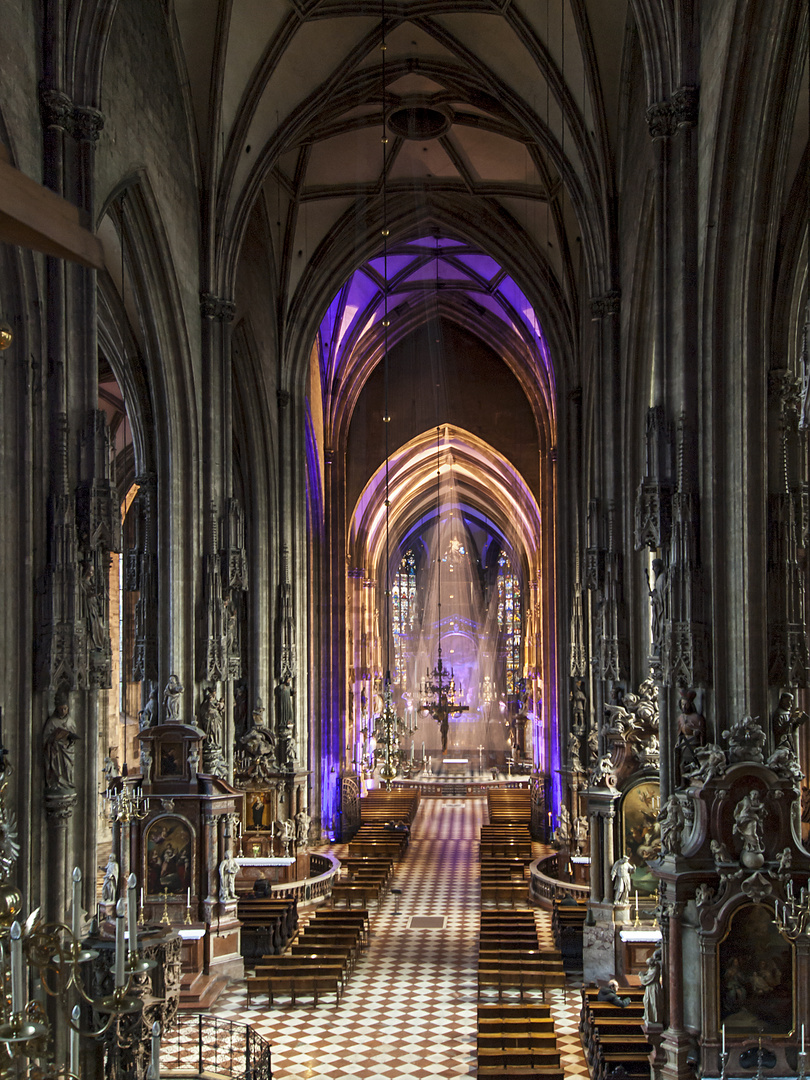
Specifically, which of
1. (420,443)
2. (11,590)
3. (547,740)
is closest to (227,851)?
(11,590)

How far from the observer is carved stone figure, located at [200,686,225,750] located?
20.4m

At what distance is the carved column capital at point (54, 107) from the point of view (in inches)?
539

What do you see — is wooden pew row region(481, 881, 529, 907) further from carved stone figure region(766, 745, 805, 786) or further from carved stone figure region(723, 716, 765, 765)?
carved stone figure region(766, 745, 805, 786)

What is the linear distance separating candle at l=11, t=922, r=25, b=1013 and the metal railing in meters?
9.05

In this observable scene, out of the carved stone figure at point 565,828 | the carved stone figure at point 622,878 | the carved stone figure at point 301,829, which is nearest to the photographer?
the carved stone figure at point 622,878

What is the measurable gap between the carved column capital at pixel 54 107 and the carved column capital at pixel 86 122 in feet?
0.80

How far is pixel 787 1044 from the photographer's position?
11.1 meters

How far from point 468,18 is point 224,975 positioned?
20.0 meters

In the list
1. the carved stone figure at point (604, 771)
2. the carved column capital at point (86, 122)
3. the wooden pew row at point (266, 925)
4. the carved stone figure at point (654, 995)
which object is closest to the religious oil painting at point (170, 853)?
the wooden pew row at point (266, 925)

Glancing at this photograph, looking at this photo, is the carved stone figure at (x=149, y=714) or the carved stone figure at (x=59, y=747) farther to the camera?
the carved stone figure at (x=149, y=714)

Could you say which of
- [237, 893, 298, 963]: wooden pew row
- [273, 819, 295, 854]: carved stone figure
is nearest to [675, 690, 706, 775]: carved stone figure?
[237, 893, 298, 963]: wooden pew row

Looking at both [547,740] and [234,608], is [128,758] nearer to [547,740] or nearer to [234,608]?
[547,740]

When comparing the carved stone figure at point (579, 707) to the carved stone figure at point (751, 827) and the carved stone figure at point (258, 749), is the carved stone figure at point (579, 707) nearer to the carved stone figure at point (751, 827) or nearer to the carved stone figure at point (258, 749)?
the carved stone figure at point (258, 749)

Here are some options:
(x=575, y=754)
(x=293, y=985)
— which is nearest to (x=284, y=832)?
(x=575, y=754)
